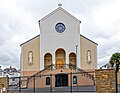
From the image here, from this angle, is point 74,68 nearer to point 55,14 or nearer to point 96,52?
point 96,52

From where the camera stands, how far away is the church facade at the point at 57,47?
5822 centimetres

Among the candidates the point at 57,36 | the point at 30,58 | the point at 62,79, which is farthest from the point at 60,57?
the point at 62,79

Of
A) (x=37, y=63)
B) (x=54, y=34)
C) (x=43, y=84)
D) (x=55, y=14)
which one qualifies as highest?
(x=55, y=14)

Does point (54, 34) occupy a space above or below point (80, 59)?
above

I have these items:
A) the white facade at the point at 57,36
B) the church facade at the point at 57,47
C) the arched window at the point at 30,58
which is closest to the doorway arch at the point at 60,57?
the church facade at the point at 57,47

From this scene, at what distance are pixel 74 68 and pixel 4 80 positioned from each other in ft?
107

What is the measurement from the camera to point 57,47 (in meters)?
58.2

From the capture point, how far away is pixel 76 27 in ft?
195

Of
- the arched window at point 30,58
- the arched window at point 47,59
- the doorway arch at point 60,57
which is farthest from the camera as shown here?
the arched window at point 47,59

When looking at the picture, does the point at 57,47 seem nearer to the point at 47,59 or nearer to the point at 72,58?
the point at 47,59

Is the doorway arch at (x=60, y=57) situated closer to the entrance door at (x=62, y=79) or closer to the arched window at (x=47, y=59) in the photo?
the arched window at (x=47, y=59)

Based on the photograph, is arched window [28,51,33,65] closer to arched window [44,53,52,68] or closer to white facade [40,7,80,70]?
white facade [40,7,80,70]

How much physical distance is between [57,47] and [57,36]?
2.38 metres

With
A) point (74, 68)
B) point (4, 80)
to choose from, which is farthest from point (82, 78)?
point (4, 80)
